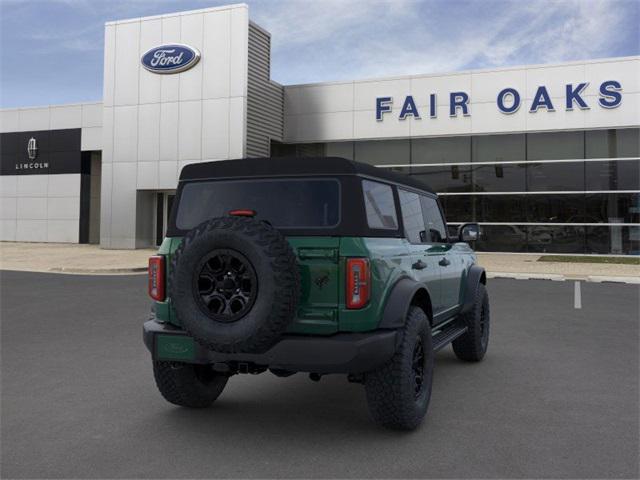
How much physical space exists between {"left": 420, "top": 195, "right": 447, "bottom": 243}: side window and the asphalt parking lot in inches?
53.5

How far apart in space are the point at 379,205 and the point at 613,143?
70.9 feet

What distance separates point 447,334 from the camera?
18.1ft

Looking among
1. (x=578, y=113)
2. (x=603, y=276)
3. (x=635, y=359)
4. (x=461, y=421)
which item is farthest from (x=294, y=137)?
(x=461, y=421)

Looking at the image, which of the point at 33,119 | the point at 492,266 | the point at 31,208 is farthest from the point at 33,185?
the point at 492,266

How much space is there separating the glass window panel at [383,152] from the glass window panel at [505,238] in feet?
15.0

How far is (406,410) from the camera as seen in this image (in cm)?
398

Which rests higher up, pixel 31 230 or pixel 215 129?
pixel 215 129

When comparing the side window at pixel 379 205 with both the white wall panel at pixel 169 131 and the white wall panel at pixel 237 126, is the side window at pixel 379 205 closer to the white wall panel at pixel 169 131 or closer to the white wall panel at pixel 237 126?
the white wall panel at pixel 237 126

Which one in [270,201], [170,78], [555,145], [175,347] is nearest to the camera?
[175,347]

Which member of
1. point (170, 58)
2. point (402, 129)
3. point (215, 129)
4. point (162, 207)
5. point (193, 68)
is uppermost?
point (170, 58)

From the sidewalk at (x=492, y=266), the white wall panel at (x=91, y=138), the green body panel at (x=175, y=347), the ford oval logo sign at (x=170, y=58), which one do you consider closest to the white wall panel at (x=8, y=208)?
the white wall panel at (x=91, y=138)

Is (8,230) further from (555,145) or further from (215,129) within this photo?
(555,145)

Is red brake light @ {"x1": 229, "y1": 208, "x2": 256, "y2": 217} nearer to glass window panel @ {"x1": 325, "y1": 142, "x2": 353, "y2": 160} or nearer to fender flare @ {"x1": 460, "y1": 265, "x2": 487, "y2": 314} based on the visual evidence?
fender flare @ {"x1": 460, "y1": 265, "x2": 487, "y2": 314}

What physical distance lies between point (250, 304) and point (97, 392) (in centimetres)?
230
